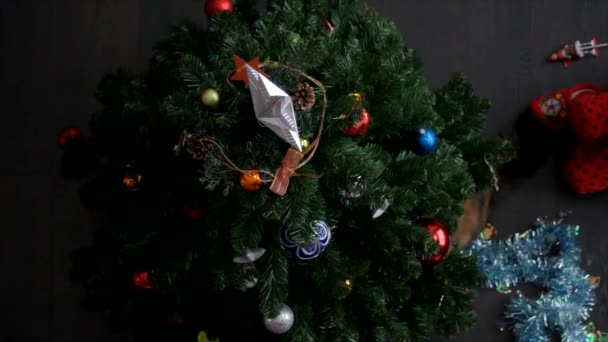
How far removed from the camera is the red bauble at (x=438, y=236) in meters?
0.87

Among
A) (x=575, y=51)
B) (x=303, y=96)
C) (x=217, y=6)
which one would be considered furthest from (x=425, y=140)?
(x=575, y=51)

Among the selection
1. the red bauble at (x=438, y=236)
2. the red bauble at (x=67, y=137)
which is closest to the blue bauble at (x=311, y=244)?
the red bauble at (x=438, y=236)

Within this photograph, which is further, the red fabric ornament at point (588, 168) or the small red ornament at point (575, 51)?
the small red ornament at point (575, 51)

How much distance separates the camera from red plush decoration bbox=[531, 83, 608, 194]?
1224 mm

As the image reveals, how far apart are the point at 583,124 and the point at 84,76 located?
4.45 ft

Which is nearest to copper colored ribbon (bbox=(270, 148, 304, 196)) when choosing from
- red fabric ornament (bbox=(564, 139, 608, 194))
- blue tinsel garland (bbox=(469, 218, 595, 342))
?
blue tinsel garland (bbox=(469, 218, 595, 342))

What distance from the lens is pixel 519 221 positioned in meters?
1.45

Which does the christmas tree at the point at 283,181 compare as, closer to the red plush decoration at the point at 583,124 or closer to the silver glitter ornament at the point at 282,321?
the silver glitter ornament at the point at 282,321

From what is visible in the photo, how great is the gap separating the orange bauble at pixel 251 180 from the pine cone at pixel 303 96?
90mm

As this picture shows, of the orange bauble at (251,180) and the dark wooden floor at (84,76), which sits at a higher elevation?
the orange bauble at (251,180)

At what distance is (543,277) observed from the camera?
4.58 ft

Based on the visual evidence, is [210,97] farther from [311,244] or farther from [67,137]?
[67,137]

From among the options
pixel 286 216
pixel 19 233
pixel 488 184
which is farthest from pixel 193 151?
pixel 19 233

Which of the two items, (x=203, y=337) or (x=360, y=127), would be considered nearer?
(x=360, y=127)
